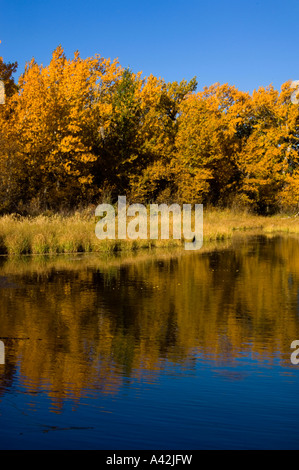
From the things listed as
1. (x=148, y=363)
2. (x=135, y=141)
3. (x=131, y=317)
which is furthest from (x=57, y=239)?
(x=135, y=141)

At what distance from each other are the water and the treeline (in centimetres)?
1647

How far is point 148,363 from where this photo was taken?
884 cm

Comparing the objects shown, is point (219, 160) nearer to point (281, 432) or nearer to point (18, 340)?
point (18, 340)

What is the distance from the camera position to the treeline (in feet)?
112

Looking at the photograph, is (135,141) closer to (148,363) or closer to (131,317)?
(131,317)

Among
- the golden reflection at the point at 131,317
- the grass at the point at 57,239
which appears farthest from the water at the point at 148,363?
the grass at the point at 57,239

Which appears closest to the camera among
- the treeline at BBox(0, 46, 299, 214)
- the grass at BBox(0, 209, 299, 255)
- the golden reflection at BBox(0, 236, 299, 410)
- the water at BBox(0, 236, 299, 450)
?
the water at BBox(0, 236, 299, 450)

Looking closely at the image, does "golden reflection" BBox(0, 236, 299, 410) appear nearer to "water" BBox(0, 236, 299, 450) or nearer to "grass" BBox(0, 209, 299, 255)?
"water" BBox(0, 236, 299, 450)

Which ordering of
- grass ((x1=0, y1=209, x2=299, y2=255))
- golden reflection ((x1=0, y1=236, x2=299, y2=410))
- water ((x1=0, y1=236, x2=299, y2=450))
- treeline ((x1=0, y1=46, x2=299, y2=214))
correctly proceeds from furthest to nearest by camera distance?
1. treeline ((x1=0, y1=46, x2=299, y2=214))
2. grass ((x1=0, y1=209, x2=299, y2=255))
3. golden reflection ((x1=0, y1=236, x2=299, y2=410))
4. water ((x1=0, y1=236, x2=299, y2=450))

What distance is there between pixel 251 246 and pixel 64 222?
8.92 m

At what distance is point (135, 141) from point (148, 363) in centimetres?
3395

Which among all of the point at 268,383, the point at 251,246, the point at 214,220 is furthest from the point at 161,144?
the point at 268,383

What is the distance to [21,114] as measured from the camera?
3362 cm

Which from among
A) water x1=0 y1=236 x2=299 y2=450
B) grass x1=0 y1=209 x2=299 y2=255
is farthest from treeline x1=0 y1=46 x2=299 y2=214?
water x1=0 y1=236 x2=299 y2=450
